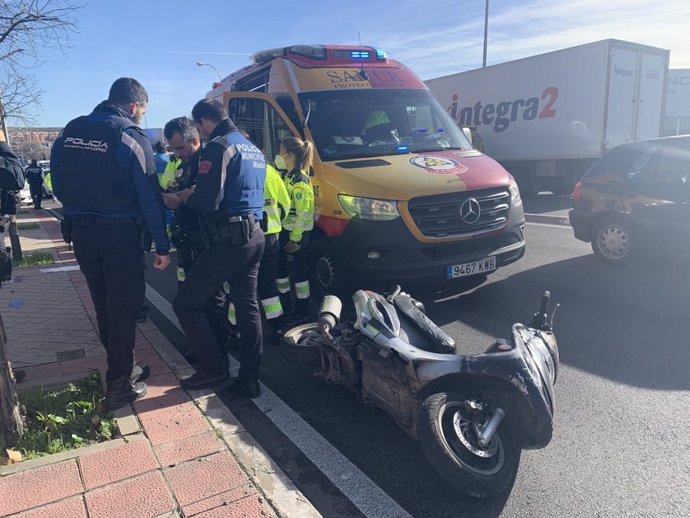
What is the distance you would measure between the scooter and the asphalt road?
0.79ft

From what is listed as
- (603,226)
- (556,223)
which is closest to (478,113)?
(556,223)

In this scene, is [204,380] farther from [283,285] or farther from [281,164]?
[281,164]

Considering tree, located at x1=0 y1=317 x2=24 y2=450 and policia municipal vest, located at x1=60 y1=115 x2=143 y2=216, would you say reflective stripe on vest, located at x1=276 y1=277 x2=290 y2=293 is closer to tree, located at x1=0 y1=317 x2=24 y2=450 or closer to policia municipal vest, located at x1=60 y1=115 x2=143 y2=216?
policia municipal vest, located at x1=60 y1=115 x2=143 y2=216

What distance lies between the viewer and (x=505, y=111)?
1650 centimetres

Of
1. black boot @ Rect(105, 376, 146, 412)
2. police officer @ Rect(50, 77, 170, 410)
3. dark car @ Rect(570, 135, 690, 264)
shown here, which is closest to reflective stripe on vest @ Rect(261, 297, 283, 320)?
police officer @ Rect(50, 77, 170, 410)

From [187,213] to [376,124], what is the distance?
286 cm

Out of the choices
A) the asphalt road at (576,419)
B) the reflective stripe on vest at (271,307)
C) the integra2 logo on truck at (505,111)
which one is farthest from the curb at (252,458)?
the integra2 logo on truck at (505,111)

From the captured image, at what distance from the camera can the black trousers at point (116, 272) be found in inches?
134

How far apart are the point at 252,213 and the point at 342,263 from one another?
1.68 meters

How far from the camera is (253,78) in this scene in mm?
7277

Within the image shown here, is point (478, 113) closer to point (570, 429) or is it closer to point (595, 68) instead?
point (595, 68)

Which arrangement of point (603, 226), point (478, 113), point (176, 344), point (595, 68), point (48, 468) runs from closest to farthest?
point (48, 468), point (176, 344), point (603, 226), point (595, 68), point (478, 113)

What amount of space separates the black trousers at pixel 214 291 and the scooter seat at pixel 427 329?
1.04m

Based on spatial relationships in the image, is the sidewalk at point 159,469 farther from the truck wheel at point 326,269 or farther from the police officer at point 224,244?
the truck wheel at point 326,269
